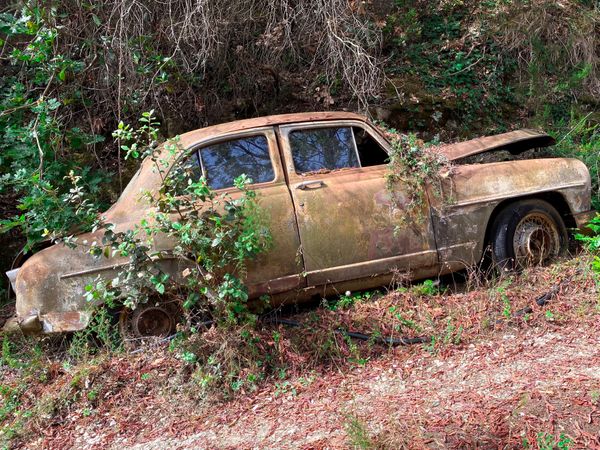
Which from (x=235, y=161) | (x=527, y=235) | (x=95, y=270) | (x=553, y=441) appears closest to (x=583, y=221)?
(x=527, y=235)

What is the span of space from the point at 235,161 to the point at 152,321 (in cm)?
150

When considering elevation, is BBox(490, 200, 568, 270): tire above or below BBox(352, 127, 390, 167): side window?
below

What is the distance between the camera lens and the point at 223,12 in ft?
22.7

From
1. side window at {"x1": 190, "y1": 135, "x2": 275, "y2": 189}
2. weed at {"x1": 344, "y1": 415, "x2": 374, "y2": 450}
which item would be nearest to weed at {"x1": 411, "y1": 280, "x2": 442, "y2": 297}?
side window at {"x1": 190, "y1": 135, "x2": 275, "y2": 189}

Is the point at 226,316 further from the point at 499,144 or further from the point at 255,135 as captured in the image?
the point at 499,144

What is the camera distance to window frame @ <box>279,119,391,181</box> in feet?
15.5

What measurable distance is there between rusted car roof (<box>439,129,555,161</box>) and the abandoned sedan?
31 mm

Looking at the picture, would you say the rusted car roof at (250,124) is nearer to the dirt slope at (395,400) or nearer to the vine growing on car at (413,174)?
the vine growing on car at (413,174)

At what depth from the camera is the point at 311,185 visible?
185 inches

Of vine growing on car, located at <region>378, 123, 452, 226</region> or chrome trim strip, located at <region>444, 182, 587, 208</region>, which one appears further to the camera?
chrome trim strip, located at <region>444, 182, 587, 208</region>

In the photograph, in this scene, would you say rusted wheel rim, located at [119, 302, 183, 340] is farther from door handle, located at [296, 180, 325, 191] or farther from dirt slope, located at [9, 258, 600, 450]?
Answer: door handle, located at [296, 180, 325, 191]

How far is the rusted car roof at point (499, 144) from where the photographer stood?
529 centimetres

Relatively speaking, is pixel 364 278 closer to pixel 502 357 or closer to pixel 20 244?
pixel 502 357

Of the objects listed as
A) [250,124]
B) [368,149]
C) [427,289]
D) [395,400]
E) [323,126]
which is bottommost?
[395,400]
